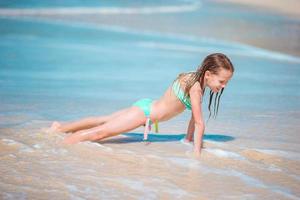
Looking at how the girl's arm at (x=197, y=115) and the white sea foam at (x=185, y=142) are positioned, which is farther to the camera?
the white sea foam at (x=185, y=142)

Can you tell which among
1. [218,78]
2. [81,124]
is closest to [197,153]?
[218,78]

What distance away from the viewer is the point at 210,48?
41.5 feet

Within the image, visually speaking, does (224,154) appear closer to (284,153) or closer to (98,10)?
(284,153)

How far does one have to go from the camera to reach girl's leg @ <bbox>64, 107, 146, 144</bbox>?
4.90 metres

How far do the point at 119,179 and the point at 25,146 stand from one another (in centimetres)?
99

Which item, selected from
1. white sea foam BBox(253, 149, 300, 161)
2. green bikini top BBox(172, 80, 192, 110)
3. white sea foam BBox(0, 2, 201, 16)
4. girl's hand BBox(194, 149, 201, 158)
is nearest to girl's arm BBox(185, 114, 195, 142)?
green bikini top BBox(172, 80, 192, 110)

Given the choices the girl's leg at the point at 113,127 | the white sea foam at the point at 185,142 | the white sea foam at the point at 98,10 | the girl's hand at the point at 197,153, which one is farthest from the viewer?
the white sea foam at the point at 98,10

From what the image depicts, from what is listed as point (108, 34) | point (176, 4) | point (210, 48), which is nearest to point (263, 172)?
point (210, 48)

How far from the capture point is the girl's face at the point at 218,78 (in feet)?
15.6

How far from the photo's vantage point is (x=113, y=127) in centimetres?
494

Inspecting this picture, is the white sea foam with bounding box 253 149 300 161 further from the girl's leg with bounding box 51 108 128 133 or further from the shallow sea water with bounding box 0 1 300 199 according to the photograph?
the girl's leg with bounding box 51 108 128 133

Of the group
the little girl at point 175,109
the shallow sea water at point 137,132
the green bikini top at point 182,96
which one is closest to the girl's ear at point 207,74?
the little girl at point 175,109

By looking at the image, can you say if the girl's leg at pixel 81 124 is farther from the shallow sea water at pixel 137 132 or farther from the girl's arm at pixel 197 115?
the girl's arm at pixel 197 115

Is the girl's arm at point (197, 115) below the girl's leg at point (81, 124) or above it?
above
